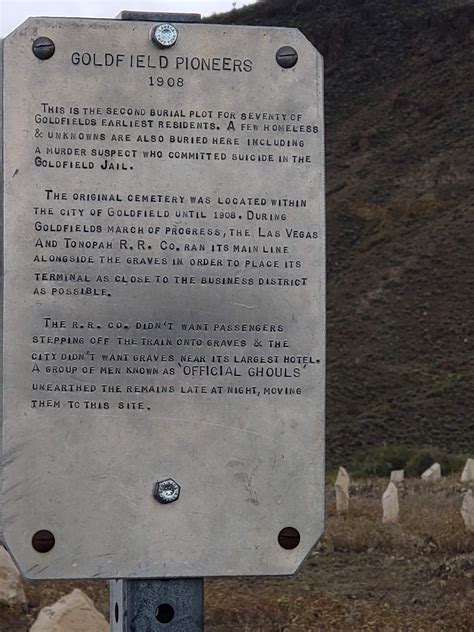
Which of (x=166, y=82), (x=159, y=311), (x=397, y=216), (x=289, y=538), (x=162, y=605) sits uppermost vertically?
(x=397, y=216)

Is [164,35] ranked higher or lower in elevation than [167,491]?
higher

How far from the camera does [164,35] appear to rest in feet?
14.4

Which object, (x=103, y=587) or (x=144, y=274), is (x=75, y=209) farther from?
(x=103, y=587)

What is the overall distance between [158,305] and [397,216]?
47.6 meters

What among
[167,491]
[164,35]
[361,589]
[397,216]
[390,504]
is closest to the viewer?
[167,491]

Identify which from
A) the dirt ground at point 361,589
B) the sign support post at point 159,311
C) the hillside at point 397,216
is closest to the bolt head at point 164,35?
the sign support post at point 159,311

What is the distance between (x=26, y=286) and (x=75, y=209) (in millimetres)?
297

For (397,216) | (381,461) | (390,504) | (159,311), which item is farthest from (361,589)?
(397,216)

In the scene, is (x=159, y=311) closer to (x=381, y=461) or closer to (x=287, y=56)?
(x=287, y=56)

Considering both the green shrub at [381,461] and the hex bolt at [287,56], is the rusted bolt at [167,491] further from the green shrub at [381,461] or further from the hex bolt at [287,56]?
the green shrub at [381,461]

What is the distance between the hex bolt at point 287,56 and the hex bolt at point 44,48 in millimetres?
762

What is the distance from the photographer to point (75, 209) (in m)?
4.29

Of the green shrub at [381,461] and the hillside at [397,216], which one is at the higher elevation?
the hillside at [397,216]

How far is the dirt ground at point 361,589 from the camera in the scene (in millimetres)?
8594
